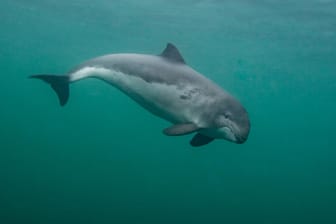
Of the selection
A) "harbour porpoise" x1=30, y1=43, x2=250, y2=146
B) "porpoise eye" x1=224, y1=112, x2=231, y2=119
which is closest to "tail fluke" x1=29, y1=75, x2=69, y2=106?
"harbour porpoise" x1=30, y1=43, x2=250, y2=146

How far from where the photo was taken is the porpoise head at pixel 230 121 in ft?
24.5

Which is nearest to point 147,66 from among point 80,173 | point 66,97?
point 66,97

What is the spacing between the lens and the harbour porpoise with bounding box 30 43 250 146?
7684 millimetres

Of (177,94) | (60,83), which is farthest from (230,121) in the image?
(60,83)

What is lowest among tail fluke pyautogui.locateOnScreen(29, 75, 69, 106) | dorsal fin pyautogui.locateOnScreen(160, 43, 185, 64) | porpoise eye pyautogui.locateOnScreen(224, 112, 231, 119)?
tail fluke pyautogui.locateOnScreen(29, 75, 69, 106)

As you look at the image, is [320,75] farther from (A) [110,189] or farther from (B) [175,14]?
(A) [110,189]

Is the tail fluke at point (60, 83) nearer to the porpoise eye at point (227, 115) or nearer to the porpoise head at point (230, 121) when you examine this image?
the porpoise head at point (230, 121)

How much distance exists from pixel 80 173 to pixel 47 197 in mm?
4797

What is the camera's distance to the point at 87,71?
1003cm

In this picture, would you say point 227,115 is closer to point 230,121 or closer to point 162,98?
point 230,121

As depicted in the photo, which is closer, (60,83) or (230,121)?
(230,121)

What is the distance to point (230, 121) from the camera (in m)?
7.62

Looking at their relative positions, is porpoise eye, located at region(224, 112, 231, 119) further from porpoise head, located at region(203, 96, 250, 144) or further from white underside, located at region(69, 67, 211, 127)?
white underside, located at region(69, 67, 211, 127)

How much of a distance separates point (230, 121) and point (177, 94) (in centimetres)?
133
